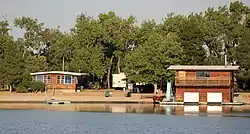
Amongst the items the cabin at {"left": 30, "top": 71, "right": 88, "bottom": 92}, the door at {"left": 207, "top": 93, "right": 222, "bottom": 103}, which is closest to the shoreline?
the door at {"left": 207, "top": 93, "right": 222, "bottom": 103}

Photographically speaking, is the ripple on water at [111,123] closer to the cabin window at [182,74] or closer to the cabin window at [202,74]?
the cabin window at [182,74]

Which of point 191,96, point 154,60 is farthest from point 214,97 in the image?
point 154,60

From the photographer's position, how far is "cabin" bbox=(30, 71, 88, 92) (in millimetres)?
103875

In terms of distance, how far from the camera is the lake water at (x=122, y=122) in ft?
159

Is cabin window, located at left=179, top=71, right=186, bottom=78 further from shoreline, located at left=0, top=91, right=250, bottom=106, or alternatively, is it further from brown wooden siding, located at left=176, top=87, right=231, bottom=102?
shoreline, located at left=0, top=91, right=250, bottom=106

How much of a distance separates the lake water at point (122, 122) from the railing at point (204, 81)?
Result: 1189 cm

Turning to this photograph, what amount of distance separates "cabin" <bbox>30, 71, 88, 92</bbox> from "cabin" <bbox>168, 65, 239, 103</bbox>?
25132 mm

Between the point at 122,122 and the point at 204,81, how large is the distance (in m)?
29.9

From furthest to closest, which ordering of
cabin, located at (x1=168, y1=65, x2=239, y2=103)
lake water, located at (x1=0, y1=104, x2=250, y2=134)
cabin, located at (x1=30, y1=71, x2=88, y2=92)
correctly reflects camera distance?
cabin, located at (x1=30, y1=71, x2=88, y2=92)
cabin, located at (x1=168, y1=65, x2=239, y2=103)
lake water, located at (x1=0, y1=104, x2=250, y2=134)

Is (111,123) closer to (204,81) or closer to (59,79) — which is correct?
(204,81)

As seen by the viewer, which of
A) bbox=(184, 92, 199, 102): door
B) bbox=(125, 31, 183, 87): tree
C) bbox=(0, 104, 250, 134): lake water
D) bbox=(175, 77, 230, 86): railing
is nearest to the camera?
bbox=(0, 104, 250, 134): lake water

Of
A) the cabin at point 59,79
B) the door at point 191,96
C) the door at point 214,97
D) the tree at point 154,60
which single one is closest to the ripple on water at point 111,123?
the door at point 191,96

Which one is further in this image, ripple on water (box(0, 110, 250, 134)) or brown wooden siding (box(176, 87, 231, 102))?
brown wooden siding (box(176, 87, 231, 102))

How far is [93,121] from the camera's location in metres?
56.7
